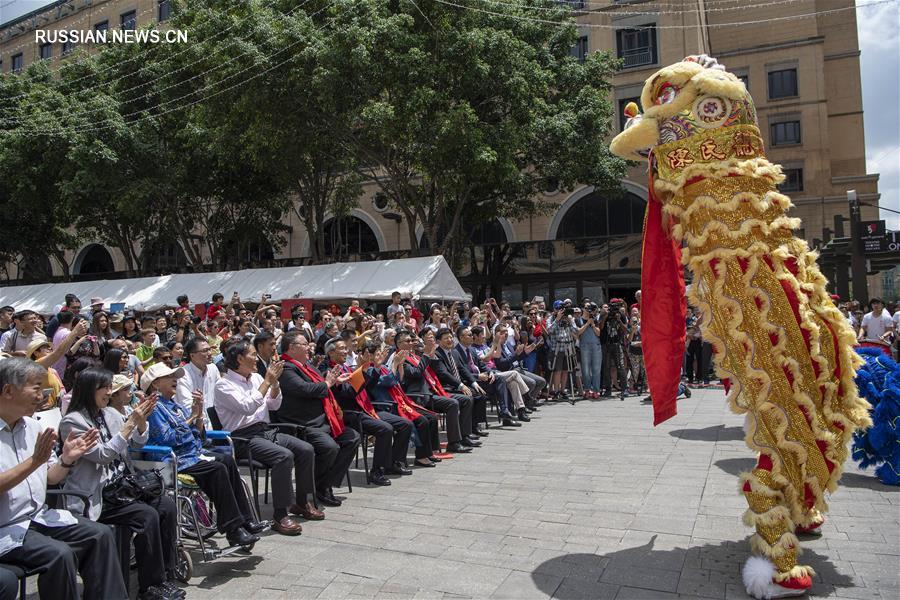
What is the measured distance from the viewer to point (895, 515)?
504 centimetres

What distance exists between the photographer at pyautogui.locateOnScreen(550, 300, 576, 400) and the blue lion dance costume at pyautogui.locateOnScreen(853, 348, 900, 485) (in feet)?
20.3

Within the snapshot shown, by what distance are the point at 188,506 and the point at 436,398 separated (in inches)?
145

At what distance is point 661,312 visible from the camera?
4.39 m

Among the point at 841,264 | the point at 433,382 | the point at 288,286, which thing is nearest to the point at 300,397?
the point at 433,382

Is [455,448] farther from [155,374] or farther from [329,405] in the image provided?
[155,374]

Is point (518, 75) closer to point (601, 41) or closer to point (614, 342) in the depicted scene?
point (614, 342)

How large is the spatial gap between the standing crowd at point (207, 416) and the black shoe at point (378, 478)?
17 mm

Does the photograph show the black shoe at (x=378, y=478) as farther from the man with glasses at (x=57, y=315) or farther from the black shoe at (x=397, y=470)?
the man with glasses at (x=57, y=315)

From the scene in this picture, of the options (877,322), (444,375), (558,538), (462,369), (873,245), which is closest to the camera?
(558,538)

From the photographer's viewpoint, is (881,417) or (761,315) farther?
(881,417)

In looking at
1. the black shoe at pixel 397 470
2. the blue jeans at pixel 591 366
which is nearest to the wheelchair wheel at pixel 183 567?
the black shoe at pixel 397 470

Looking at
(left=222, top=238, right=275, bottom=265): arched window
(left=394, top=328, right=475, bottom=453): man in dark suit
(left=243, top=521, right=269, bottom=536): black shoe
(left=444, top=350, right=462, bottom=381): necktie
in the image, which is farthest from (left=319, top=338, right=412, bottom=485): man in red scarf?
(left=222, top=238, right=275, bottom=265): arched window

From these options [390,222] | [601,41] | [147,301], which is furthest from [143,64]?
[601,41]

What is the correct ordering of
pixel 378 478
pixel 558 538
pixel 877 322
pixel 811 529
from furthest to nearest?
1. pixel 877 322
2. pixel 378 478
3. pixel 558 538
4. pixel 811 529
